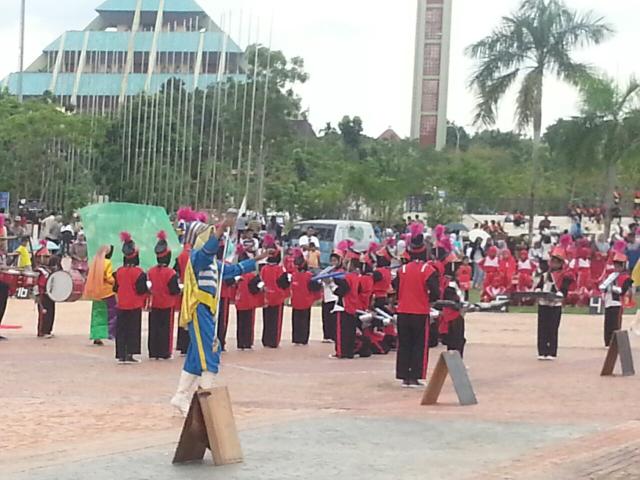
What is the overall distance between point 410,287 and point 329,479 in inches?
233

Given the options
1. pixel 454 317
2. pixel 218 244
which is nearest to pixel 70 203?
pixel 454 317

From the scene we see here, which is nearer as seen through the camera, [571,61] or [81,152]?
[571,61]

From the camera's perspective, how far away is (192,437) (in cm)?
924

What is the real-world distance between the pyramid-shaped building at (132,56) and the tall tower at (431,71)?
2014cm

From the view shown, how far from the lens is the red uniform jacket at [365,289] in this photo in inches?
695

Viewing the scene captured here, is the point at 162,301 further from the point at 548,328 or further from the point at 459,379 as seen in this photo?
the point at 548,328

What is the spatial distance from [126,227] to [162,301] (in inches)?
210

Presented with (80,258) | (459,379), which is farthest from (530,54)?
(459,379)

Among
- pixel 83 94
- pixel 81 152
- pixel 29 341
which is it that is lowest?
pixel 29 341

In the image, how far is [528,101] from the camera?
43312 mm

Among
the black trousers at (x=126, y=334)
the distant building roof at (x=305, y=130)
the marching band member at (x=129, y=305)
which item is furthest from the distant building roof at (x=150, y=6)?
the black trousers at (x=126, y=334)

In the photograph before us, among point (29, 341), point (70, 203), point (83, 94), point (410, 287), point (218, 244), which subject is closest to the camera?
point (218, 244)

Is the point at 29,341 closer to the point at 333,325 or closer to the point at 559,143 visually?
the point at 333,325

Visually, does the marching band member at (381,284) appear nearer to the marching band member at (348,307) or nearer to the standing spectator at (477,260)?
the marching band member at (348,307)
